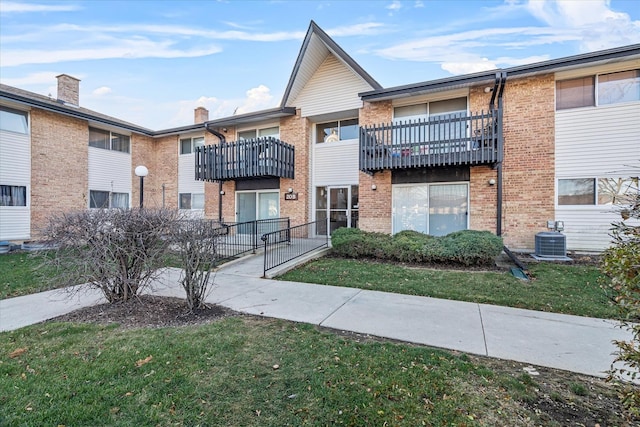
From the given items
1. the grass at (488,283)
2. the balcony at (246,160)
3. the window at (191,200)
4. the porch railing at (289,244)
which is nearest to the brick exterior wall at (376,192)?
the porch railing at (289,244)

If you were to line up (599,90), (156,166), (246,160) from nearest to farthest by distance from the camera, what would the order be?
(599,90)
(246,160)
(156,166)

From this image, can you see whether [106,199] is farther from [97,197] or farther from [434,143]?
[434,143]

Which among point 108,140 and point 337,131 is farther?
point 108,140

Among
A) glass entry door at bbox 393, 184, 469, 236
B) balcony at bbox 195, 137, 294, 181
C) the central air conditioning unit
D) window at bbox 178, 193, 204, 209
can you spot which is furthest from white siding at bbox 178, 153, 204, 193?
the central air conditioning unit

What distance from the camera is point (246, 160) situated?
12555mm

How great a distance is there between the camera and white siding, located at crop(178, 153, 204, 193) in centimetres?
1606

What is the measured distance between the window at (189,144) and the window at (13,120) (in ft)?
20.4

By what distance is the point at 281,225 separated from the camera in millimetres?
13125

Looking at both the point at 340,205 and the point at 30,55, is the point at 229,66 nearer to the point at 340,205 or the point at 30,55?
the point at 30,55

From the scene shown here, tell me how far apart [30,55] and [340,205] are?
14.0 metres

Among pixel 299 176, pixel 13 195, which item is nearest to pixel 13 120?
pixel 13 195

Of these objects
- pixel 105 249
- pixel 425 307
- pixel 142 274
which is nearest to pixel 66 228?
pixel 105 249

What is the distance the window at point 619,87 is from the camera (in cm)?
873

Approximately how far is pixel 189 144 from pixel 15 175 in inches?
282
